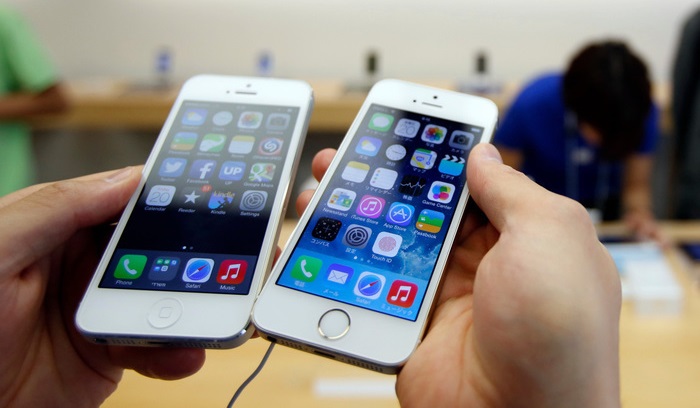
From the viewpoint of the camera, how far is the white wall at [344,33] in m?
2.30

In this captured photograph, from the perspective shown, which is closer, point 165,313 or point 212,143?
point 165,313

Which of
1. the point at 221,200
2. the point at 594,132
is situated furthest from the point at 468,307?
the point at 594,132

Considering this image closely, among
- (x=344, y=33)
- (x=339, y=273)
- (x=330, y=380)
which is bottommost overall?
(x=330, y=380)

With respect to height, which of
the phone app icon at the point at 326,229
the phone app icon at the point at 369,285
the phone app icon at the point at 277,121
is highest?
the phone app icon at the point at 277,121

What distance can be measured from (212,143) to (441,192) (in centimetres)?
26

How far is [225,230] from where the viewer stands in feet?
2.09

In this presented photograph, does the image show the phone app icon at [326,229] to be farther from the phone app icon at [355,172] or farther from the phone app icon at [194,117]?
the phone app icon at [194,117]

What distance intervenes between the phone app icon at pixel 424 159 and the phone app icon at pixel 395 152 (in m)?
0.01

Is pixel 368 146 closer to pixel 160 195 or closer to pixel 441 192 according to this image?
pixel 441 192

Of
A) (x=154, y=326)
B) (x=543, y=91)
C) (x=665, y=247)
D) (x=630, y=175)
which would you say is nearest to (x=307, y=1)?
(x=543, y=91)

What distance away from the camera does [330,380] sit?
82 centimetres

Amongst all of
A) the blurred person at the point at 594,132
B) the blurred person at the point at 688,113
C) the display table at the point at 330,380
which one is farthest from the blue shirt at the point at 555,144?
the display table at the point at 330,380

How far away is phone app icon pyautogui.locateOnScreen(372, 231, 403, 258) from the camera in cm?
61

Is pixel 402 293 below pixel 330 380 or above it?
above
